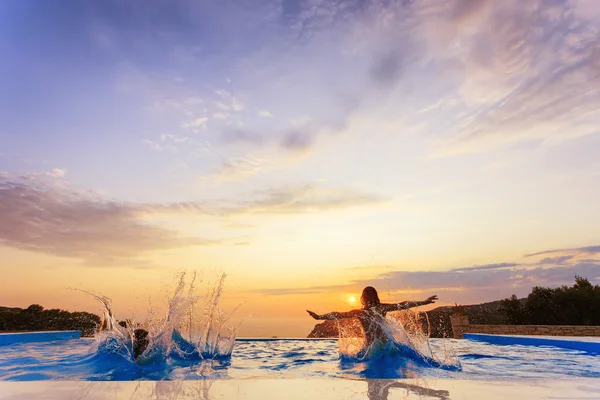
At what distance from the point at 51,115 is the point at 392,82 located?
11969 mm

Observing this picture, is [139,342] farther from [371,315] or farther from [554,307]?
[554,307]

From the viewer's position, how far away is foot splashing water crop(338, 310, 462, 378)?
7652 millimetres

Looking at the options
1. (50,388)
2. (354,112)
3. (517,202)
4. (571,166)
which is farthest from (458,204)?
(50,388)

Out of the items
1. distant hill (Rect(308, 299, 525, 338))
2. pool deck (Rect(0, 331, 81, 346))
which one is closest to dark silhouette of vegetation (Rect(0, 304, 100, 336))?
pool deck (Rect(0, 331, 81, 346))

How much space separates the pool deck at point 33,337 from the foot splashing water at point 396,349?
13076 millimetres

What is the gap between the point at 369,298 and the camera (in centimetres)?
909

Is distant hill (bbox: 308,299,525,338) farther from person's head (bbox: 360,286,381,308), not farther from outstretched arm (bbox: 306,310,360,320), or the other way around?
person's head (bbox: 360,286,381,308)

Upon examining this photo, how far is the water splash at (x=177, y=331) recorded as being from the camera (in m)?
7.81

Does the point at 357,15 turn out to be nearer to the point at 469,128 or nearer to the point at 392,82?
the point at 392,82

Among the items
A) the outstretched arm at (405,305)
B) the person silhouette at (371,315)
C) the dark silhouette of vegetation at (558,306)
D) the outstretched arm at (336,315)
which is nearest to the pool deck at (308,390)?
the outstretched arm at (405,305)

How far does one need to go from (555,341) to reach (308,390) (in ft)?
38.4

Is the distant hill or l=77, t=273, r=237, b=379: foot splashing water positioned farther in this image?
the distant hill

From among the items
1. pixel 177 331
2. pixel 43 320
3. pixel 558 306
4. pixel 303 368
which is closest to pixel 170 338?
pixel 177 331

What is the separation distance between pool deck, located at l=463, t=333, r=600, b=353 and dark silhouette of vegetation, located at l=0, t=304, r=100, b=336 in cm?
1916
